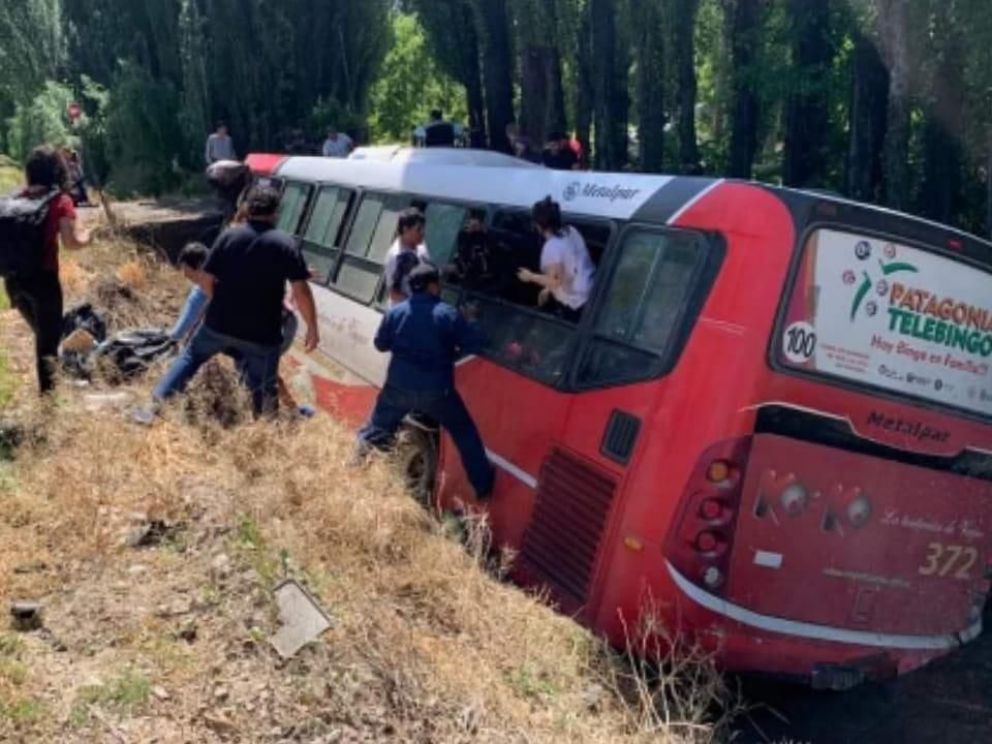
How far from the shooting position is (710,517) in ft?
16.1

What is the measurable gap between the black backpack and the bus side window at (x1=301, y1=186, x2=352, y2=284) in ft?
8.87

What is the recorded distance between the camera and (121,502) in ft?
17.6

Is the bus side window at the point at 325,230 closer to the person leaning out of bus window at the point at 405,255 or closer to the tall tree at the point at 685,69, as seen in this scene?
the person leaning out of bus window at the point at 405,255

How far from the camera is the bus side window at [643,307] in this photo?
5223mm

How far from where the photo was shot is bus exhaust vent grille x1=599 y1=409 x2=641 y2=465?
5215mm

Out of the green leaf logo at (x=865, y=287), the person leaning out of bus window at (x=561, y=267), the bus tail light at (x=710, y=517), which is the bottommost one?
the bus tail light at (x=710, y=517)

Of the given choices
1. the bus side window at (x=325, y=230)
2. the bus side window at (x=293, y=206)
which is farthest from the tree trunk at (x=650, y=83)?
the bus side window at (x=325, y=230)

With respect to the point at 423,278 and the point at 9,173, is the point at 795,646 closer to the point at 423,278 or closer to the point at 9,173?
the point at 423,278

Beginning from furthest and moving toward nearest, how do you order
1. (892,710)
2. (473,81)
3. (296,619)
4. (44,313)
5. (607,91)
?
(473,81), (607,91), (44,313), (892,710), (296,619)

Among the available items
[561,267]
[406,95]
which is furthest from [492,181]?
[406,95]

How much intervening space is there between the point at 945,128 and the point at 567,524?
345 inches

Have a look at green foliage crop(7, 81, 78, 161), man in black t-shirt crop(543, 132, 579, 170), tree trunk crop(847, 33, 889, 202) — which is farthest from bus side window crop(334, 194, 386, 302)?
green foliage crop(7, 81, 78, 161)

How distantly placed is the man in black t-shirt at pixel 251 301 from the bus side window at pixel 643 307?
2041mm

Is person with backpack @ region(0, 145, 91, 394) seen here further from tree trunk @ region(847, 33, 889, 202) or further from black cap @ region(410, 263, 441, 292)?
tree trunk @ region(847, 33, 889, 202)
